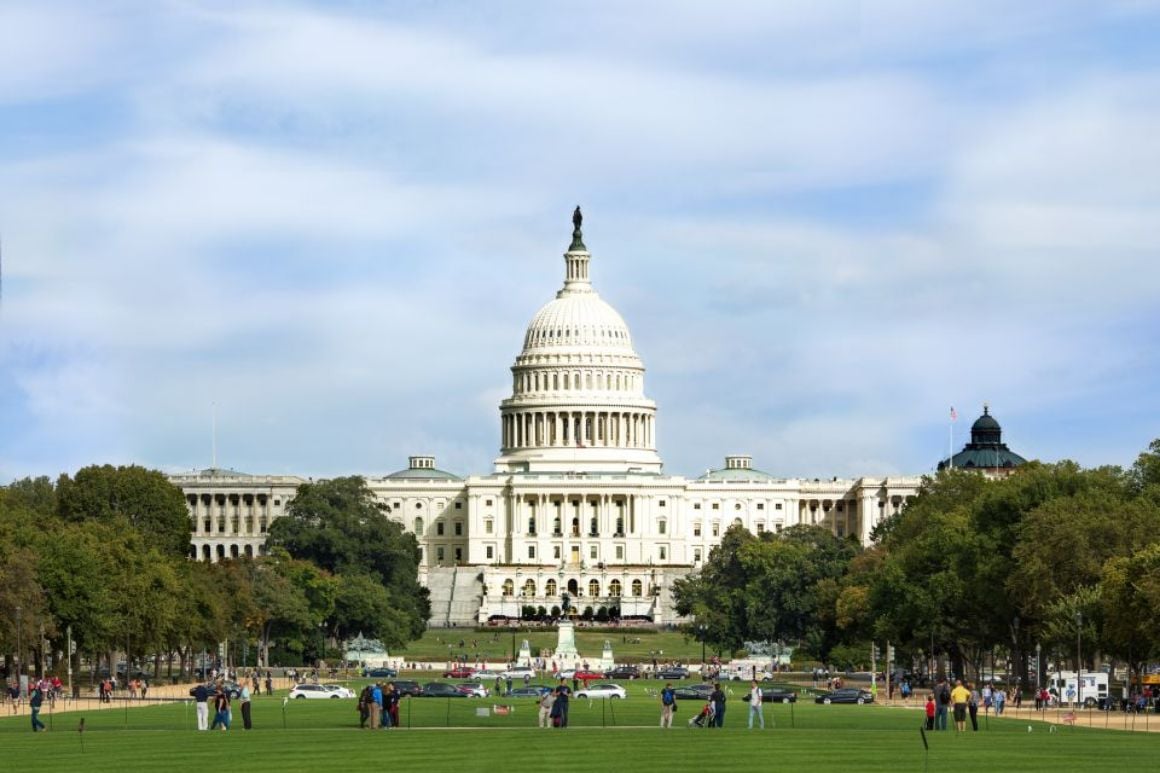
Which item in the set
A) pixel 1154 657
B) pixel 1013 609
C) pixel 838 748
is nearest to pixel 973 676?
pixel 1013 609

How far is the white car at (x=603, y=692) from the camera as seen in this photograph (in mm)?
122525

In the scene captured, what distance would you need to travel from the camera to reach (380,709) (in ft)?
297

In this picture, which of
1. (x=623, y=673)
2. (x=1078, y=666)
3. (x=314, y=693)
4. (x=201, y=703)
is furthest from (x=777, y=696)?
(x=623, y=673)

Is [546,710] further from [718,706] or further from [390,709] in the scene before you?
[718,706]

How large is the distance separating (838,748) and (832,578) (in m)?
107

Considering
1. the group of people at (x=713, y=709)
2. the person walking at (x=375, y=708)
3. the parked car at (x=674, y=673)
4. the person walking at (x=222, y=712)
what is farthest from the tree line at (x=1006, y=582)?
the person walking at (x=222, y=712)

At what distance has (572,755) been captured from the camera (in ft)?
240

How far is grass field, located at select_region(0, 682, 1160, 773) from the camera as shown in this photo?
70375 millimetres

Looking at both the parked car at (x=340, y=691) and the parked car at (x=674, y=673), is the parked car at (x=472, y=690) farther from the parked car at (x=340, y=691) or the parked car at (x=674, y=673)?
the parked car at (x=674, y=673)

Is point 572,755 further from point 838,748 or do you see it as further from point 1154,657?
point 1154,657

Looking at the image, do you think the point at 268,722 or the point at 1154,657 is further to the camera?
the point at 1154,657

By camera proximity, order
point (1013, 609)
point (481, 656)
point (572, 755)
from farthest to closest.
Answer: point (481, 656), point (1013, 609), point (572, 755)

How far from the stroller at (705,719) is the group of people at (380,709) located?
9794 mm

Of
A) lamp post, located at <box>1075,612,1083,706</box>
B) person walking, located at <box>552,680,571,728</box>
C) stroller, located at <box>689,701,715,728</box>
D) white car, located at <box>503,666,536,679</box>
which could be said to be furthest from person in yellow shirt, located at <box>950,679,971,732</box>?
white car, located at <box>503,666,536,679</box>
